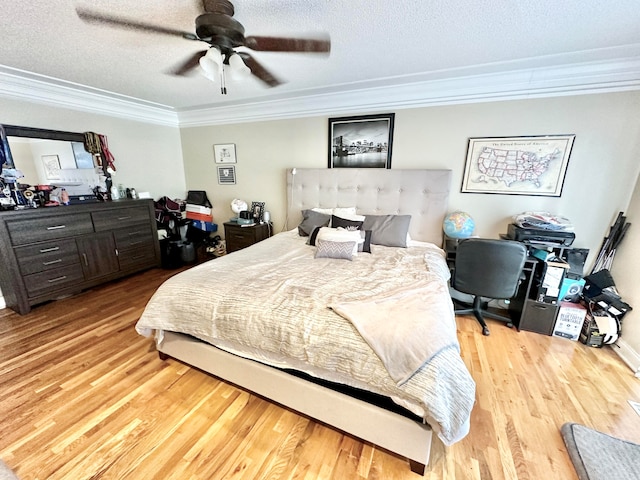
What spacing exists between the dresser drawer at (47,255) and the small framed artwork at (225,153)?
2.08 meters

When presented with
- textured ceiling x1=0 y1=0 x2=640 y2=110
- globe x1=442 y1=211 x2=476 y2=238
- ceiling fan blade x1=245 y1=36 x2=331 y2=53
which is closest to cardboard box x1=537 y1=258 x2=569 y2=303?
globe x1=442 y1=211 x2=476 y2=238

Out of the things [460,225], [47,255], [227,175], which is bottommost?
[47,255]

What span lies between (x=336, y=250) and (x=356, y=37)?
161cm

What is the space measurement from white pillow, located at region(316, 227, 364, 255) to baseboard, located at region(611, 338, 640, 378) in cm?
222

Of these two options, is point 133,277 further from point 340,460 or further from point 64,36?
point 340,460

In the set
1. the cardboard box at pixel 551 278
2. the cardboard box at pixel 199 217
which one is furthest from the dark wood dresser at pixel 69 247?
the cardboard box at pixel 551 278

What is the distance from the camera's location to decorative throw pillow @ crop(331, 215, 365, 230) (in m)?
2.72

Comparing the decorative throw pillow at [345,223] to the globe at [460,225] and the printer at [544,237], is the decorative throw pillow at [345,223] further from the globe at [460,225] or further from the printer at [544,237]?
the printer at [544,237]

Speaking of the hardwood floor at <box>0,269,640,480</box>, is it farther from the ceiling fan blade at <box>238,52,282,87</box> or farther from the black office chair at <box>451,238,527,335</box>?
the ceiling fan blade at <box>238,52,282,87</box>

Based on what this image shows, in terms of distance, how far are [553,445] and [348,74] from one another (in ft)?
10.1

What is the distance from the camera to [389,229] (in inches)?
107

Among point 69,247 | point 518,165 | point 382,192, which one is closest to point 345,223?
point 382,192

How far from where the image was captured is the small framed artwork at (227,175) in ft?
12.9

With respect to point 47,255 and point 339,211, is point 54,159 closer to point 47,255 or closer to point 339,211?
point 47,255
